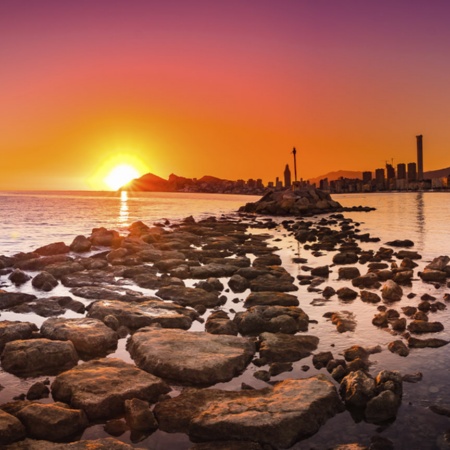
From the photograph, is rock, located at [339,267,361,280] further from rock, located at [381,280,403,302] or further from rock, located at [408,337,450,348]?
rock, located at [408,337,450,348]

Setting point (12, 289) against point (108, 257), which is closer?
point (12, 289)

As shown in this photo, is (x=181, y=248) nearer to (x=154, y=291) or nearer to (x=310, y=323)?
(x=154, y=291)

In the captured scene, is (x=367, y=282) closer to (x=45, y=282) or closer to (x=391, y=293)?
(x=391, y=293)

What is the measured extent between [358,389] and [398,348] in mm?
2787

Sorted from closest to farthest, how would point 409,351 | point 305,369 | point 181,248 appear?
point 305,369
point 409,351
point 181,248

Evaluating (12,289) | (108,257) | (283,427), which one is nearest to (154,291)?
(12,289)

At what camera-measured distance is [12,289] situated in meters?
17.6

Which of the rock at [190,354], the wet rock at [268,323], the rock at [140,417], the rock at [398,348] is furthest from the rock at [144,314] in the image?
the rock at [398,348]

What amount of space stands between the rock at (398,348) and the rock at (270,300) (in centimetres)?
442

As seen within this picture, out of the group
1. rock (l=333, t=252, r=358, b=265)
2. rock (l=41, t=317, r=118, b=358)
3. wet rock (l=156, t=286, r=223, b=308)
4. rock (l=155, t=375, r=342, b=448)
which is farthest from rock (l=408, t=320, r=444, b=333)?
rock (l=333, t=252, r=358, b=265)

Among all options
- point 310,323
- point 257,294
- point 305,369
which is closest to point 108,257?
point 257,294

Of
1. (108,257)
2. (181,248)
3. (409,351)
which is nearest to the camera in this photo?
(409,351)

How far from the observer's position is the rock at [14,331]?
10476 mm

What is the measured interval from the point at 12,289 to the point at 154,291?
5.90 m
